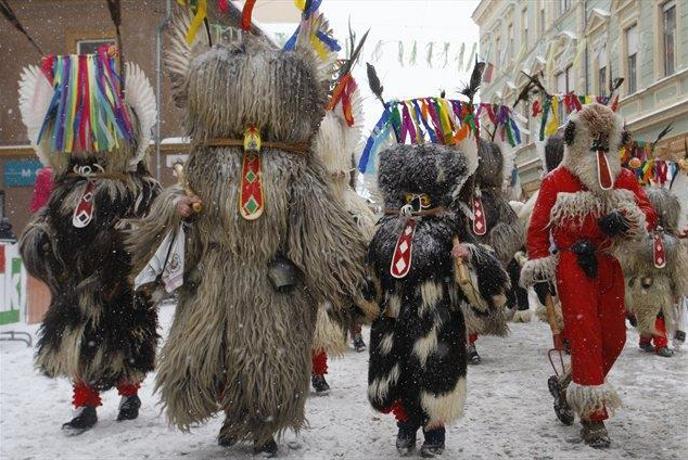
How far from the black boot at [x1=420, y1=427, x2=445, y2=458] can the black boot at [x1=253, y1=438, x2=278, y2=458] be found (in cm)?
77

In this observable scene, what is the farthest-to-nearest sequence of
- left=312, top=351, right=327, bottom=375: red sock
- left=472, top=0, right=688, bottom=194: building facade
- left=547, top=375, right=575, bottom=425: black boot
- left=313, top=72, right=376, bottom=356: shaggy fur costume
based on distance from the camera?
left=472, top=0, right=688, bottom=194: building facade
left=313, top=72, right=376, bottom=356: shaggy fur costume
left=312, top=351, right=327, bottom=375: red sock
left=547, top=375, right=575, bottom=425: black boot

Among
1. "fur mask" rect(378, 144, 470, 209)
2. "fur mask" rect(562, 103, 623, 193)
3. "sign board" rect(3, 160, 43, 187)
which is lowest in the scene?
"fur mask" rect(378, 144, 470, 209)

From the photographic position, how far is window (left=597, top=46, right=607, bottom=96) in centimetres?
2000

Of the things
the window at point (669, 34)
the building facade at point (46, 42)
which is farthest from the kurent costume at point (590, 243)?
the window at point (669, 34)

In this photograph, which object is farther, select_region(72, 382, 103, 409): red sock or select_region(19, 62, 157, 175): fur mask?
select_region(19, 62, 157, 175): fur mask

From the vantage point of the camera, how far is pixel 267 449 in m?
3.74

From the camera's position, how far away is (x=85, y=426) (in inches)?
171

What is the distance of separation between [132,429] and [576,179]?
3.07 m

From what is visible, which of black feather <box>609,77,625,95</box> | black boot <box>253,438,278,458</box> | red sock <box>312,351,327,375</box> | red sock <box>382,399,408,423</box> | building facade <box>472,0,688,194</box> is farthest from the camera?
building facade <box>472,0,688,194</box>

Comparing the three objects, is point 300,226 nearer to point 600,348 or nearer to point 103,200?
point 103,200

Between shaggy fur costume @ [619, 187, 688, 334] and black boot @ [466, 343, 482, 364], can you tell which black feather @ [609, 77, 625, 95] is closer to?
shaggy fur costume @ [619, 187, 688, 334]

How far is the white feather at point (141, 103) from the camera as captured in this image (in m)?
4.64

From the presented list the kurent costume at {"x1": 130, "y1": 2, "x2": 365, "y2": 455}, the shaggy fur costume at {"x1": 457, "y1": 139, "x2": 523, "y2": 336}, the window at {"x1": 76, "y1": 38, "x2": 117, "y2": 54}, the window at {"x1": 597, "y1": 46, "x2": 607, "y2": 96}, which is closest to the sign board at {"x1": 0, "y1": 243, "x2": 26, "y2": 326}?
the shaggy fur costume at {"x1": 457, "y1": 139, "x2": 523, "y2": 336}

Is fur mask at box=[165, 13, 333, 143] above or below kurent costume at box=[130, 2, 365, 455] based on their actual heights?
above
